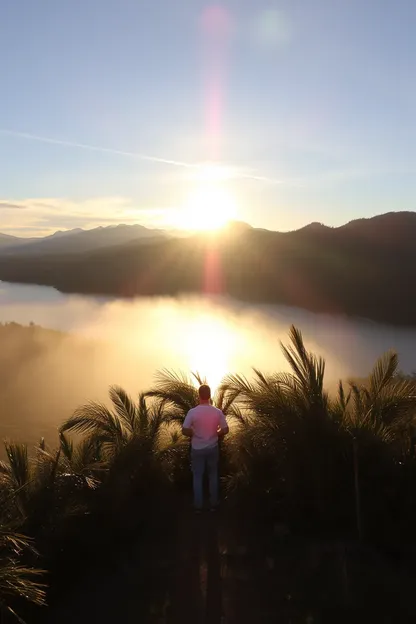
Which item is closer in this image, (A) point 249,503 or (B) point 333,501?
(B) point 333,501

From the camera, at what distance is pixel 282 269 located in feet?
273

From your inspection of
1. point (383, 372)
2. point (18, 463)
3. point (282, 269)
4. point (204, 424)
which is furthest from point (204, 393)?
point (282, 269)

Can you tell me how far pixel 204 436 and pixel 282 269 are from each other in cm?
7764

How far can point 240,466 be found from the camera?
6734 mm

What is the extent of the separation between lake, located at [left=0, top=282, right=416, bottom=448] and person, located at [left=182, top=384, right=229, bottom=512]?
11.7m

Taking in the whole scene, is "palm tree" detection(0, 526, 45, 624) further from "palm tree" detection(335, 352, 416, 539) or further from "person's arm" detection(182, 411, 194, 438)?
"palm tree" detection(335, 352, 416, 539)

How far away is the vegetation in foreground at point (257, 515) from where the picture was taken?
189 inches

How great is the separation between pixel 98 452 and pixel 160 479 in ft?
2.79

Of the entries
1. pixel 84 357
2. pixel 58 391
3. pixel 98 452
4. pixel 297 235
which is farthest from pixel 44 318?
pixel 98 452

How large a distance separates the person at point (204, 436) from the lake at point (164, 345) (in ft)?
38.5

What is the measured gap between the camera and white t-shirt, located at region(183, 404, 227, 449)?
6.45 m

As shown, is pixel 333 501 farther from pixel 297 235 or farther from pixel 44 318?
pixel 297 235

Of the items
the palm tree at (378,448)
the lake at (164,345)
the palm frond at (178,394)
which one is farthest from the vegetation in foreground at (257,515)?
the lake at (164,345)

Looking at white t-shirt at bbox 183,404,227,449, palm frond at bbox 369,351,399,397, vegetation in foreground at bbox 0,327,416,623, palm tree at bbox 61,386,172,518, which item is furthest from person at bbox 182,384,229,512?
palm frond at bbox 369,351,399,397
